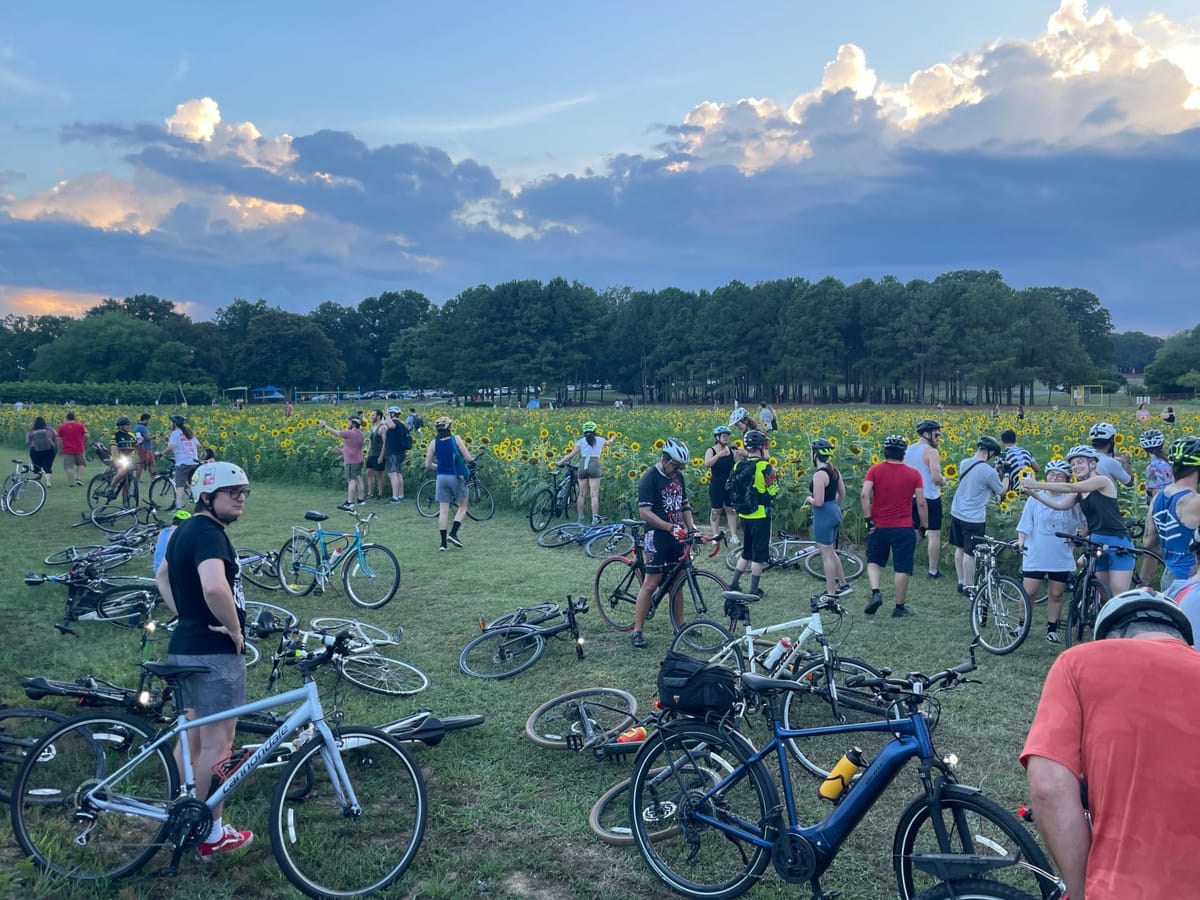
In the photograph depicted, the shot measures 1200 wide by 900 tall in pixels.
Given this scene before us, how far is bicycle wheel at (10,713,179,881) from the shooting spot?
4.07 meters

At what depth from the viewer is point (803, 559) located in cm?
1106

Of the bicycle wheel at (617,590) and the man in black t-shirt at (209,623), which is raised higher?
the man in black t-shirt at (209,623)

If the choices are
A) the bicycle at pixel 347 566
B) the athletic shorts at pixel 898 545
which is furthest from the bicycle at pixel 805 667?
the bicycle at pixel 347 566

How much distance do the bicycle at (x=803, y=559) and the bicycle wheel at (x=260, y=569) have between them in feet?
20.4

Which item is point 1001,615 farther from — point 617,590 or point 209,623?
point 209,623

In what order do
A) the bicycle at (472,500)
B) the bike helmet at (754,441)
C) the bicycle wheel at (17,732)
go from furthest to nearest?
the bicycle at (472,500)
the bike helmet at (754,441)
the bicycle wheel at (17,732)

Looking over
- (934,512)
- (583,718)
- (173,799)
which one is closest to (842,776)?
(583,718)

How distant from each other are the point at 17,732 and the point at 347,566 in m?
4.98

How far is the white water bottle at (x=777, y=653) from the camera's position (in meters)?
5.51

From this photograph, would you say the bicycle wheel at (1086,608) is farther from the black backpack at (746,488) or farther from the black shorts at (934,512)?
the black backpack at (746,488)

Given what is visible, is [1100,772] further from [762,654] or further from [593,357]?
[593,357]

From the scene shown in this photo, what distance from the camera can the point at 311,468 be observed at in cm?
2184

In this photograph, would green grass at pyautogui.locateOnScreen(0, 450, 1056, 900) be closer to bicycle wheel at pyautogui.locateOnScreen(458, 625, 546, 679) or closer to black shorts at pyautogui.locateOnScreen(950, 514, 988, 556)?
bicycle wheel at pyautogui.locateOnScreen(458, 625, 546, 679)

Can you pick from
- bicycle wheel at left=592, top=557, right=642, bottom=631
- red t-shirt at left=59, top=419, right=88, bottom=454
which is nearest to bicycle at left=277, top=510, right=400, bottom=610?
bicycle wheel at left=592, top=557, right=642, bottom=631
